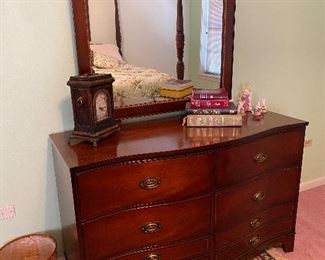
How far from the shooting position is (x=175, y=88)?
1.90 meters

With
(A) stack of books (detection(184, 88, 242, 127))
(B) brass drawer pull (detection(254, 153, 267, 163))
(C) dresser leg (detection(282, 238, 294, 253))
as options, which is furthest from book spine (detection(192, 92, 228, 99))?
(C) dresser leg (detection(282, 238, 294, 253))

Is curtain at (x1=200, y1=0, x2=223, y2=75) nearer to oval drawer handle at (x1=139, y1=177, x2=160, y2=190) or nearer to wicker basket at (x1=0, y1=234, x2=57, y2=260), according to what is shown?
oval drawer handle at (x1=139, y1=177, x2=160, y2=190)

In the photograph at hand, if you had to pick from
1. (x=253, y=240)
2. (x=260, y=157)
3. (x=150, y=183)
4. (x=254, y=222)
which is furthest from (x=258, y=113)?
(x=150, y=183)

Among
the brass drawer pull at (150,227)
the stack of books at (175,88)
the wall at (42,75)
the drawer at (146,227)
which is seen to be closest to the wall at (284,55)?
the wall at (42,75)

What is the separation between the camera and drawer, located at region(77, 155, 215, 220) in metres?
1.34

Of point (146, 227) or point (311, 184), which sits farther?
point (311, 184)

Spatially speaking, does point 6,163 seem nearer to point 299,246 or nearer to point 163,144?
point 163,144

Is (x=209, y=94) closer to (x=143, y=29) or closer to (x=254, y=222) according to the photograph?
(x=143, y=29)

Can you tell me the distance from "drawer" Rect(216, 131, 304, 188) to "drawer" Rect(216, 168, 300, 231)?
0.17 ft

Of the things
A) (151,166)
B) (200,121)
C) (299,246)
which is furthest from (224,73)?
(299,246)

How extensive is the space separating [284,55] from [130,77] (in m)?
1.20

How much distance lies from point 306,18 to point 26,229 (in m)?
2.29

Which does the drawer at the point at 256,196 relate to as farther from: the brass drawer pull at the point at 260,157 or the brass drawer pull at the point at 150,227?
the brass drawer pull at the point at 150,227

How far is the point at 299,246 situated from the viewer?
2.11 m
